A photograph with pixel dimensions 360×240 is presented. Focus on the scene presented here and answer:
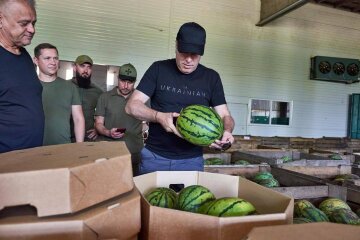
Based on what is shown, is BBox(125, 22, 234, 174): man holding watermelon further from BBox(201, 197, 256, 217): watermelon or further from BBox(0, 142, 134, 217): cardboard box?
BBox(0, 142, 134, 217): cardboard box

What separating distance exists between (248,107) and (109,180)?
7982 mm

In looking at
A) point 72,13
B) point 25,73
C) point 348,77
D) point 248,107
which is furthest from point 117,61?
point 348,77

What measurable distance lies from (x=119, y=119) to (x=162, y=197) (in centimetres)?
231

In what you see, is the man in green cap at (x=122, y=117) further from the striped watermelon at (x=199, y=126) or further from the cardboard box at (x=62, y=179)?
the cardboard box at (x=62, y=179)

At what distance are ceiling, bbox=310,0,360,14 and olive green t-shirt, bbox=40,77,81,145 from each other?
8.20 metres

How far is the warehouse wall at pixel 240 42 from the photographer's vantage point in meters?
7.06

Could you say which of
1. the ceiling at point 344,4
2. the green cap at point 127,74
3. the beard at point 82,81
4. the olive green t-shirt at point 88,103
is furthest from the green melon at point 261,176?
the ceiling at point 344,4

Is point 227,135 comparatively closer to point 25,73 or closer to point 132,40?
point 25,73

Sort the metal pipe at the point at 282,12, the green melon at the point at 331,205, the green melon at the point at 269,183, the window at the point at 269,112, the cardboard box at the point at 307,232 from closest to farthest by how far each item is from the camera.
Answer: the cardboard box at the point at 307,232
the green melon at the point at 331,205
the green melon at the point at 269,183
the metal pipe at the point at 282,12
the window at the point at 269,112

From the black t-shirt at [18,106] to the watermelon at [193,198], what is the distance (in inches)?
39.1

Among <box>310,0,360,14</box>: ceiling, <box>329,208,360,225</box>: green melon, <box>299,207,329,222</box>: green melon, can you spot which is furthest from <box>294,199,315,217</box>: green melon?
<box>310,0,360,14</box>: ceiling

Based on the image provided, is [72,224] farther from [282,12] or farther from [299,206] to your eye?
[282,12]

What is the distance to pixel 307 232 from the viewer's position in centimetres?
80

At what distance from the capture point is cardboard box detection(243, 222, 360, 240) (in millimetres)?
770
